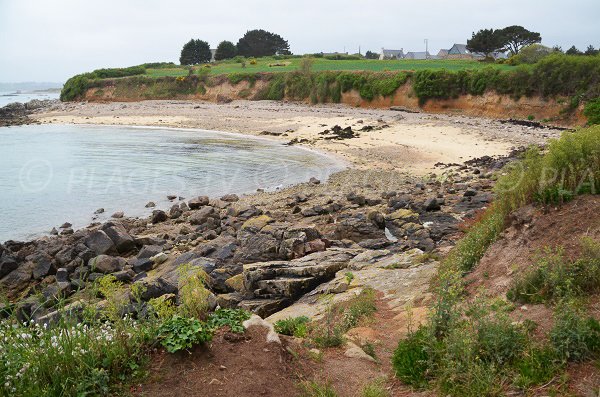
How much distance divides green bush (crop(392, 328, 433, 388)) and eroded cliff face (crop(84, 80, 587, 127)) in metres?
33.3

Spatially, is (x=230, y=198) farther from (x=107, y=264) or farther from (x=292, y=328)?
(x=292, y=328)

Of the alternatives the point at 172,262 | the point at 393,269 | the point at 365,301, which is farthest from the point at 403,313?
the point at 172,262

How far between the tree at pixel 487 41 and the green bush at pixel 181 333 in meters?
74.1

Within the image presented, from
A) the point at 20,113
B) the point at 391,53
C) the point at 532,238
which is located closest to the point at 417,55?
the point at 391,53

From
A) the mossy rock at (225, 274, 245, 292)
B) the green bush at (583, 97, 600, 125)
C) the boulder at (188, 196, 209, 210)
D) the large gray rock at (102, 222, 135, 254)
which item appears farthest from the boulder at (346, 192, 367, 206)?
the green bush at (583, 97, 600, 125)

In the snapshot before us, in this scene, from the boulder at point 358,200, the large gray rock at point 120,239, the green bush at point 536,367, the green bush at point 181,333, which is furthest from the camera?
the boulder at point 358,200

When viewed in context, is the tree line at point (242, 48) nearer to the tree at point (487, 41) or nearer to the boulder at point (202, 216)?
the tree at point (487, 41)

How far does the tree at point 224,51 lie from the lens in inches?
4050

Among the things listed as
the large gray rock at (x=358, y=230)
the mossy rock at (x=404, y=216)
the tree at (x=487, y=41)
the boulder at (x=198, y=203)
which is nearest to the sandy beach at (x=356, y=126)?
the mossy rock at (x=404, y=216)

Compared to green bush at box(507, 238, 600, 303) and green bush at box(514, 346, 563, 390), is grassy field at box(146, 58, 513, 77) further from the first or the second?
green bush at box(514, 346, 563, 390)

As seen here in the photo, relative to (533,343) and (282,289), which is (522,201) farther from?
(282,289)

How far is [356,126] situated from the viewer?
40000 mm

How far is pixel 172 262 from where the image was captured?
523 inches

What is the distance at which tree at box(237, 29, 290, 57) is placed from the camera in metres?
106
